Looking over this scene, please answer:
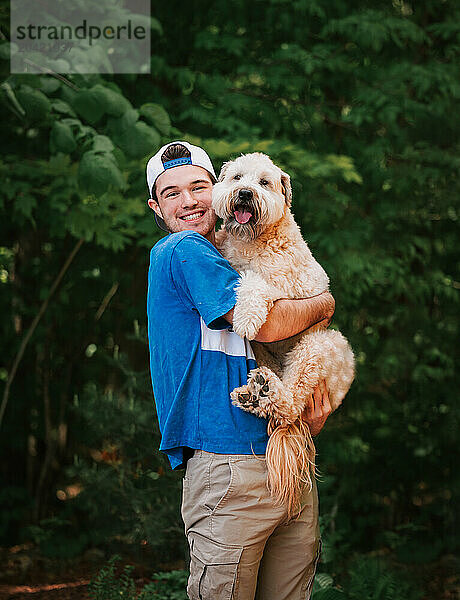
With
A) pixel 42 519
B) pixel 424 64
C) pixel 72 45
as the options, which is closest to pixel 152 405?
pixel 42 519

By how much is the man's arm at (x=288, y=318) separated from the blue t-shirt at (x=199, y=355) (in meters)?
0.09

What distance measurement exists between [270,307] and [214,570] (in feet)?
2.75

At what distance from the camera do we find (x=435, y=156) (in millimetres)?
6230

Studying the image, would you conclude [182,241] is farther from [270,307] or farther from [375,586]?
[375,586]

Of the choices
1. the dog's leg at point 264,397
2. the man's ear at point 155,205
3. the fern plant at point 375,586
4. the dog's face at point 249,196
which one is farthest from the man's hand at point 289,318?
the fern plant at point 375,586

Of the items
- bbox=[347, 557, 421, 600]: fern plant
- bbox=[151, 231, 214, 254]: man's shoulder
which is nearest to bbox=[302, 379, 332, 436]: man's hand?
bbox=[151, 231, 214, 254]: man's shoulder

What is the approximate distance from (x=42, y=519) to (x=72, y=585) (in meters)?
1.16

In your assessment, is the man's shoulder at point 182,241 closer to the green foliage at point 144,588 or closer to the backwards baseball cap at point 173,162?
the backwards baseball cap at point 173,162

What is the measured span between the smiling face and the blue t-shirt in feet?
0.63

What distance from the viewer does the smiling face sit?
2500 millimetres

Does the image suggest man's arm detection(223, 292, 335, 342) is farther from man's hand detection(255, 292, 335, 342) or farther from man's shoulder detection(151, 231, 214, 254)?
man's shoulder detection(151, 231, 214, 254)

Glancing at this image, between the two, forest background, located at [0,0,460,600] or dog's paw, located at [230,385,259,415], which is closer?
dog's paw, located at [230,385,259,415]

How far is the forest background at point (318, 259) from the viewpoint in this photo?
5.12 m

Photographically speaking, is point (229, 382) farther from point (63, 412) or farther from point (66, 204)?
point (63, 412)
